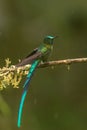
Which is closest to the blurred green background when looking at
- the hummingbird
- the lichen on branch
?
the hummingbird

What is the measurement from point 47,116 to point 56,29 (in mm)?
1115

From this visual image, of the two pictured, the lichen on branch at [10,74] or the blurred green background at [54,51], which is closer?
the lichen on branch at [10,74]

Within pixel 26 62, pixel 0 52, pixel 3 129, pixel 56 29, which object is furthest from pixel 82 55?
pixel 26 62

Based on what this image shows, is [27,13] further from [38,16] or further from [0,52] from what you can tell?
[0,52]

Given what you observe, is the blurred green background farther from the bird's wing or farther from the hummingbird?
the bird's wing

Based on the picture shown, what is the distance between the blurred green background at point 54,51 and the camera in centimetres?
924

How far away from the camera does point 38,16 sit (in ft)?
31.8

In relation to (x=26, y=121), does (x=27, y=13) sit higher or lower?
higher

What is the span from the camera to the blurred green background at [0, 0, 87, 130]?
924 cm

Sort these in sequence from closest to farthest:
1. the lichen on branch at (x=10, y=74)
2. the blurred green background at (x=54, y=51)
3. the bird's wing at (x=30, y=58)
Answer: the bird's wing at (x=30, y=58)
the lichen on branch at (x=10, y=74)
the blurred green background at (x=54, y=51)

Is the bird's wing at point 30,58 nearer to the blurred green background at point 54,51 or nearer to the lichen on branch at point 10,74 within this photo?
the lichen on branch at point 10,74

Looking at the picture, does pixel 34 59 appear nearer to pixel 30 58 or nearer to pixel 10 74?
pixel 30 58

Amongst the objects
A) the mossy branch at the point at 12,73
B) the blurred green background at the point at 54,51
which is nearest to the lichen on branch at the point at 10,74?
the mossy branch at the point at 12,73

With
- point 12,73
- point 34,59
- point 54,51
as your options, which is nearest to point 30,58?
point 34,59
